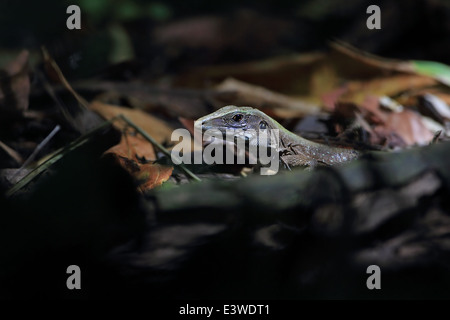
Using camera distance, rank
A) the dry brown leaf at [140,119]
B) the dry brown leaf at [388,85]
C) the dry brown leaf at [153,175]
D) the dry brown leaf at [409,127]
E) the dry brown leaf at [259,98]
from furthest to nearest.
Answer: the dry brown leaf at [388,85]
the dry brown leaf at [259,98]
the dry brown leaf at [409,127]
the dry brown leaf at [140,119]
the dry brown leaf at [153,175]

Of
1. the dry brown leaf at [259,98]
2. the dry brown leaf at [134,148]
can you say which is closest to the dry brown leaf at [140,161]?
the dry brown leaf at [134,148]

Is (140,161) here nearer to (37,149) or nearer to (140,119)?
(37,149)

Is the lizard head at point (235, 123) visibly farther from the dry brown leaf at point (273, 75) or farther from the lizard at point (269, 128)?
the dry brown leaf at point (273, 75)

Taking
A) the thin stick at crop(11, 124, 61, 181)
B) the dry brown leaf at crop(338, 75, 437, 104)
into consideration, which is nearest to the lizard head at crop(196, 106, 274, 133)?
the thin stick at crop(11, 124, 61, 181)

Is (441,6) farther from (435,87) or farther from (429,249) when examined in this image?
(429,249)

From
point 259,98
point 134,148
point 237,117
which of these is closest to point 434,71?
point 259,98

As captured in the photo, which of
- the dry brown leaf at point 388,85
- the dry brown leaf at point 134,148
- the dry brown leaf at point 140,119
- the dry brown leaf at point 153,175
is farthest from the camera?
the dry brown leaf at point 388,85

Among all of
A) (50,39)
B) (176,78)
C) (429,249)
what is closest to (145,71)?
(176,78)
